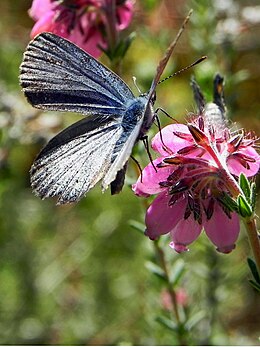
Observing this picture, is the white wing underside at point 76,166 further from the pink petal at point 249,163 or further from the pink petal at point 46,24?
the pink petal at point 46,24

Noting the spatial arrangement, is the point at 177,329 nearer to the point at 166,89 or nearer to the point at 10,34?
the point at 166,89

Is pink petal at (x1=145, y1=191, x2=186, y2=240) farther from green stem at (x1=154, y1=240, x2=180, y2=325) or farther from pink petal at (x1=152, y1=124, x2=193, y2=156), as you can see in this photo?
green stem at (x1=154, y1=240, x2=180, y2=325)

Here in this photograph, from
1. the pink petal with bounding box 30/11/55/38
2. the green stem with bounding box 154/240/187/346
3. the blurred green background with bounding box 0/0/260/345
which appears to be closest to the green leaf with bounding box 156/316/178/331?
the green stem with bounding box 154/240/187/346

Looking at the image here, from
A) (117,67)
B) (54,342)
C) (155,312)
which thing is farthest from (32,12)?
(54,342)

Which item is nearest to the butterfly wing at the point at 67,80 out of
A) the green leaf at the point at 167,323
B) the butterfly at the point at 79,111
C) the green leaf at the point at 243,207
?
the butterfly at the point at 79,111

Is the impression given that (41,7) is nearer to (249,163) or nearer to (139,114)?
(139,114)

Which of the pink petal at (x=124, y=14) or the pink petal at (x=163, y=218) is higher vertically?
the pink petal at (x=124, y=14)

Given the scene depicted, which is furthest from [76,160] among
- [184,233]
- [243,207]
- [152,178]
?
[243,207]
